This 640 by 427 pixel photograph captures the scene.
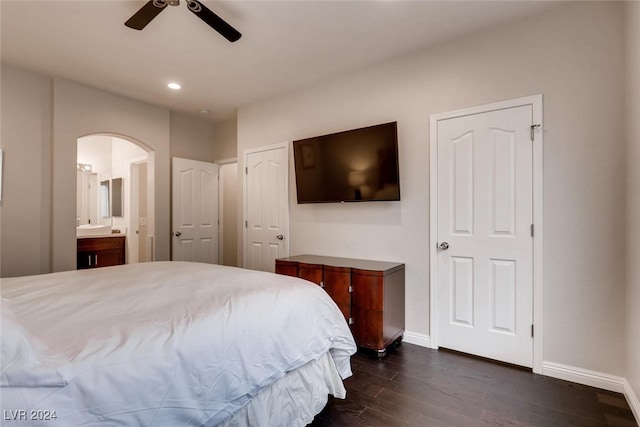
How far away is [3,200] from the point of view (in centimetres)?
315

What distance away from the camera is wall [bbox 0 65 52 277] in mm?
3170

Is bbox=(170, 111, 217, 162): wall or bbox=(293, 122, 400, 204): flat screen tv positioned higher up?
bbox=(170, 111, 217, 162): wall

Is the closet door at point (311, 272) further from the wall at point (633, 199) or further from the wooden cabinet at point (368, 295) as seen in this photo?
the wall at point (633, 199)

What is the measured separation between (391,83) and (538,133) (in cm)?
140

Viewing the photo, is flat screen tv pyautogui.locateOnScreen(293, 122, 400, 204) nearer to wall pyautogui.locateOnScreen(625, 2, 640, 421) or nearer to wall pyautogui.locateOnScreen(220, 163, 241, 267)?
wall pyautogui.locateOnScreen(625, 2, 640, 421)

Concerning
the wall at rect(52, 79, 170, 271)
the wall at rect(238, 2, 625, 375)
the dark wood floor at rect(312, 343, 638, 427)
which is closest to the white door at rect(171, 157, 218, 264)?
the wall at rect(52, 79, 170, 271)

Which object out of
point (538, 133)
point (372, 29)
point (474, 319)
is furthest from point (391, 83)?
point (474, 319)

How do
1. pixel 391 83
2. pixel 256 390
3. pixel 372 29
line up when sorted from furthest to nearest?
1. pixel 391 83
2. pixel 372 29
3. pixel 256 390

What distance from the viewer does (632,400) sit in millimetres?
1886

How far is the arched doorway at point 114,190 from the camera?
17.0ft

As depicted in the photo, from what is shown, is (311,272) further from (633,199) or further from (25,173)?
(25,173)

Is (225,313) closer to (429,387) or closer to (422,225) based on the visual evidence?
(429,387)

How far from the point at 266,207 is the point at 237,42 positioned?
199 cm

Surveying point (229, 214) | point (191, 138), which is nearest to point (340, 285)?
point (229, 214)
